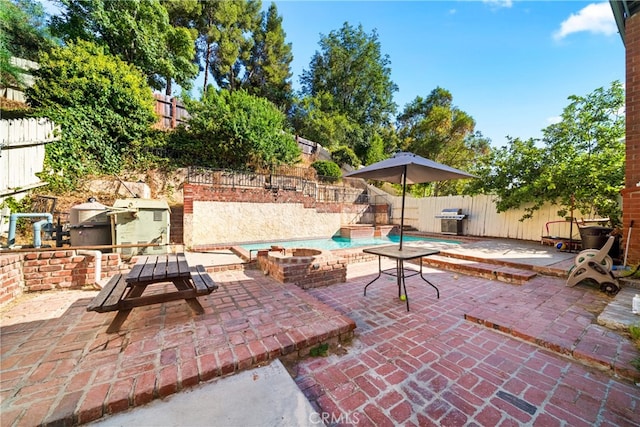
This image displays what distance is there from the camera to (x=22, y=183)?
6.16 meters

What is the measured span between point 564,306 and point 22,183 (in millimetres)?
11794

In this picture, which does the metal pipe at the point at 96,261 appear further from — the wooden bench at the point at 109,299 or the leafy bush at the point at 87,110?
the leafy bush at the point at 87,110

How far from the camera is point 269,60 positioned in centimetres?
2008

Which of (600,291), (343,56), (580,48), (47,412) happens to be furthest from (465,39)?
(343,56)

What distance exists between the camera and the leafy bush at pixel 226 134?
10.4 m

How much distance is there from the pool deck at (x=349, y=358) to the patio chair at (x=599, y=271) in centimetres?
28

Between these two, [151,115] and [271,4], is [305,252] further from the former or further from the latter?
[271,4]

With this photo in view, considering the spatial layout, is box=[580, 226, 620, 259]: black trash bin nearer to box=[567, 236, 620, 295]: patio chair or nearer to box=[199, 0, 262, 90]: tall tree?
box=[567, 236, 620, 295]: patio chair

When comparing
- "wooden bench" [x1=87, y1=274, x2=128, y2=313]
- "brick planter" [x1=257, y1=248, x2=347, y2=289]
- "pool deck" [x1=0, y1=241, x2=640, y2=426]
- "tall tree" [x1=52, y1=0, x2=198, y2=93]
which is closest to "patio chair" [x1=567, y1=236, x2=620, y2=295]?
"pool deck" [x1=0, y1=241, x2=640, y2=426]

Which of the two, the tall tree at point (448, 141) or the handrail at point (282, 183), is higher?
the tall tree at point (448, 141)

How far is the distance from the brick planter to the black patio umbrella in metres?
1.18

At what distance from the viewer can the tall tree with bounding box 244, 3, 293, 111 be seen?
20062 millimetres

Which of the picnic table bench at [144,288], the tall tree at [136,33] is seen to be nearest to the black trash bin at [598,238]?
the picnic table bench at [144,288]

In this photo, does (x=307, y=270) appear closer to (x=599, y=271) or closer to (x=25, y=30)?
(x=599, y=271)
